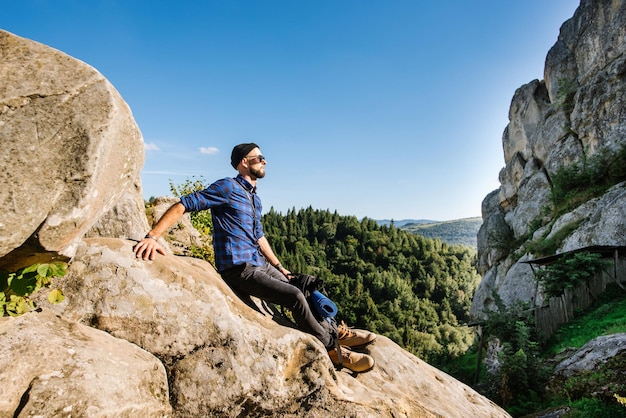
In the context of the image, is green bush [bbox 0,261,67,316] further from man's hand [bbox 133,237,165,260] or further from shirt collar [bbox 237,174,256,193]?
shirt collar [bbox 237,174,256,193]

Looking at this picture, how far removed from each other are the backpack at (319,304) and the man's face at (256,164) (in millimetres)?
1579

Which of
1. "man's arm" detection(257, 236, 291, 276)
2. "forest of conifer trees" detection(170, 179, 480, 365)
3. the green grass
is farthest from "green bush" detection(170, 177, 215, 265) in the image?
"forest of conifer trees" detection(170, 179, 480, 365)

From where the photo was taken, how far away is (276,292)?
466 cm

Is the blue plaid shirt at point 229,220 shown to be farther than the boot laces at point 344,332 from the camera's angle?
No

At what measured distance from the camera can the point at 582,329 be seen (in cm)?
1390

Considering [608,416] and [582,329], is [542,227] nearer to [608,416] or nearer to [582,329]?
[582,329]

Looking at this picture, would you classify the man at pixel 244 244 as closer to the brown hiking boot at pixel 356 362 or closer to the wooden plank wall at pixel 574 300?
the brown hiking boot at pixel 356 362

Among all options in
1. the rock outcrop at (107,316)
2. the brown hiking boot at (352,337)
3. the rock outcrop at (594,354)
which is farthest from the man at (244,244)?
the rock outcrop at (594,354)

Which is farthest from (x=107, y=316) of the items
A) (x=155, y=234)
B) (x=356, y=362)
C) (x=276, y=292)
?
(x=356, y=362)

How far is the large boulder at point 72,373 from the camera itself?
279 centimetres

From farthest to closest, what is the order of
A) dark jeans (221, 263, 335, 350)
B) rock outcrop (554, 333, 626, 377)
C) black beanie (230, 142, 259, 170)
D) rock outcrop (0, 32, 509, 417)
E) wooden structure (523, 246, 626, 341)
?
wooden structure (523, 246, 626, 341) < rock outcrop (554, 333, 626, 377) < black beanie (230, 142, 259, 170) < dark jeans (221, 263, 335, 350) < rock outcrop (0, 32, 509, 417)

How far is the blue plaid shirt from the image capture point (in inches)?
186

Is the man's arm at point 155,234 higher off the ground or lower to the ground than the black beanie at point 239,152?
lower

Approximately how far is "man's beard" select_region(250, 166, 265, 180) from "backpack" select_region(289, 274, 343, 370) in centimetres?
155
